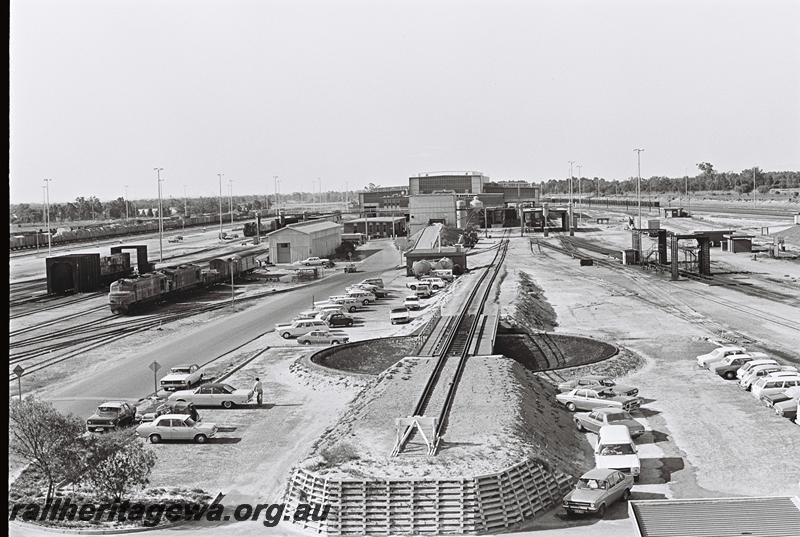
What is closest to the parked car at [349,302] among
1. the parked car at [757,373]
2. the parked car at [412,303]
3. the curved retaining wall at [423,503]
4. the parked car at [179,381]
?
the parked car at [412,303]

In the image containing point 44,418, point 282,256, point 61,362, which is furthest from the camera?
point 282,256

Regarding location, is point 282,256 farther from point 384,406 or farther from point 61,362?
point 384,406

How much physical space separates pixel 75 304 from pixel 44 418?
44.1 m

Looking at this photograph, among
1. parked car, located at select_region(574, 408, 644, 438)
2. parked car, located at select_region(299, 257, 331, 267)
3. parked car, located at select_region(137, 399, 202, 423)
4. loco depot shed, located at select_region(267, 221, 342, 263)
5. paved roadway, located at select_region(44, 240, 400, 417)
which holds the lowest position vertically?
paved roadway, located at select_region(44, 240, 400, 417)

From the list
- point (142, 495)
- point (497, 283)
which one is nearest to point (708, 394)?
point (142, 495)

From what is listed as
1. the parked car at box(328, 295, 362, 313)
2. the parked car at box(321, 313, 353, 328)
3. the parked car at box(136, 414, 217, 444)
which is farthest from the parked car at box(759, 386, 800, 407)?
the parked car at box(328, 295, 362, 313)

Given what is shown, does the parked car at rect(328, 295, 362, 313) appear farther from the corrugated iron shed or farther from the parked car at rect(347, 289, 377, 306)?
the corrugated iron shed

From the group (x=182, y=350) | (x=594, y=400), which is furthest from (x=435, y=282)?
(x=594, y=400)

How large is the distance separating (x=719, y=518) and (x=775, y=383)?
50.1ft

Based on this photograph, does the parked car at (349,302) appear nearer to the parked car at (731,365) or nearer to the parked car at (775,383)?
the parked car at (731,365)

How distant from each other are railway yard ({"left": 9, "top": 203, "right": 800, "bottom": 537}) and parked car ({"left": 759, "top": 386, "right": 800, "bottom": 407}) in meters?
0.47

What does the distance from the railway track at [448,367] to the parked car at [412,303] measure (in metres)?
3.06

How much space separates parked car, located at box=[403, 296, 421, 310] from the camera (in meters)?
51.9

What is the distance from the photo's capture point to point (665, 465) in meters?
21.4
